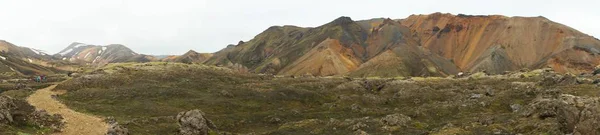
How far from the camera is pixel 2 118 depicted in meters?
40.4

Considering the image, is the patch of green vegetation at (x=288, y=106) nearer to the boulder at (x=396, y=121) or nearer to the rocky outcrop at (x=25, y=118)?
the boulder at (x=396, y=121)

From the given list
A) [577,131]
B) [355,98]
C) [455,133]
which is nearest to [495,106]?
[355,98]

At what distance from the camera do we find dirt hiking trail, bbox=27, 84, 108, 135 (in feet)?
143

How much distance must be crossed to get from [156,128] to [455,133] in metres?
32.1

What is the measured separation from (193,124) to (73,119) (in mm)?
12578

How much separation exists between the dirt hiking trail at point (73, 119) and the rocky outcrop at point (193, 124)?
785 centimetres

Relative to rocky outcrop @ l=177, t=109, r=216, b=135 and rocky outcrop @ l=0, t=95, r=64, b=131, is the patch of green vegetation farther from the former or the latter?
rocky outcrop @ l=0, t=95, r=64, b=131

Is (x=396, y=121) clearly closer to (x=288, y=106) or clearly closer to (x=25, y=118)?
(x=288, y=106)

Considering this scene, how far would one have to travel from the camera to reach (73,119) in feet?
163

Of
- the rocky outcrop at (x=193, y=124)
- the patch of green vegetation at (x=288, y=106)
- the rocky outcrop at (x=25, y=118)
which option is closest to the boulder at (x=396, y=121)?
the patch of green vegetation at (x=288, y=106)

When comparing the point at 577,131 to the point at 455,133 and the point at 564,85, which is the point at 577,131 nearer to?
the point at 455,133

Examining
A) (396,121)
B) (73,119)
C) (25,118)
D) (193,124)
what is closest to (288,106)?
(396,121)

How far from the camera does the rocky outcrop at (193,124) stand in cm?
4956

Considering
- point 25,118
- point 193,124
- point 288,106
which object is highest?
point 25,118
